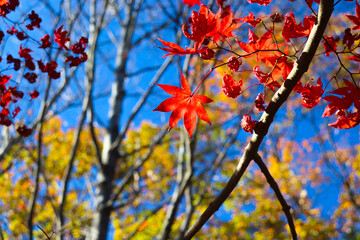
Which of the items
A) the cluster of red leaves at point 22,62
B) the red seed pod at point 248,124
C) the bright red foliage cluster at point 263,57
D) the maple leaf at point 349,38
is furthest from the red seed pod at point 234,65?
the cluster of red leaves at point 22,62

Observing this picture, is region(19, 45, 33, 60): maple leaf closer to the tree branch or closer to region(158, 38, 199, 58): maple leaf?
region(158, 38, 199, 58): maple leaf

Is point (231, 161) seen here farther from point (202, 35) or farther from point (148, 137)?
point (202, 35)

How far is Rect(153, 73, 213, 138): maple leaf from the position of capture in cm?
103

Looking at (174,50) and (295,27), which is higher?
(295,27)

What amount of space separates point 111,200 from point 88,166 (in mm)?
4975

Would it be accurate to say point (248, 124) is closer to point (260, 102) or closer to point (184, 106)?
point (260, 102)

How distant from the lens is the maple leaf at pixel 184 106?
1032mm

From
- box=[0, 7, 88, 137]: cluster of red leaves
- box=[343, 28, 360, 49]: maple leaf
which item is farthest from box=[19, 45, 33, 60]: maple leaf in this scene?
box=[343, 28, 360, 49]: maple leaf

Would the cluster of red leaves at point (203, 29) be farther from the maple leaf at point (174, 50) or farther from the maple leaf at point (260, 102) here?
the maple leaf at point (260, 102)

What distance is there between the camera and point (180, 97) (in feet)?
3.49

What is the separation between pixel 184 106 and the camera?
1082 mm

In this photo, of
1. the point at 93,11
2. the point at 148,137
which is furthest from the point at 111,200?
the point at 148,137

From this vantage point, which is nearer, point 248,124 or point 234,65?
point 248,124

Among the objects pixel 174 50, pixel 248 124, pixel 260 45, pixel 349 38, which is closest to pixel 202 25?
pixel 174 50
